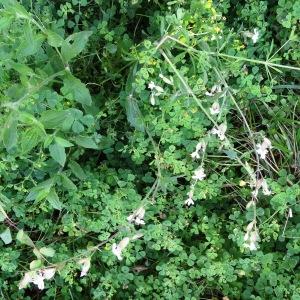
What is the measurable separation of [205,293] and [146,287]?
0.28 metres

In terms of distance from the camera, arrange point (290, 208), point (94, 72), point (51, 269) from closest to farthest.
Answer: point (51, 269), point (290, 208), point (94, 72)

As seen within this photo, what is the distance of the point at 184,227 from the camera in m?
2.46

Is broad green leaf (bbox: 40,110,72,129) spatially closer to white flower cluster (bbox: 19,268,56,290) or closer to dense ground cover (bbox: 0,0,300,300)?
dense ground cover (bbox: 0,0,300,300)

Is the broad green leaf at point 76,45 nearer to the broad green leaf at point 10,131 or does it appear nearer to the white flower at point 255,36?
the broad green leaf at point 10,131

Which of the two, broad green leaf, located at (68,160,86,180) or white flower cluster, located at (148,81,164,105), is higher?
white flower cluster, located at (148,81,164,105)

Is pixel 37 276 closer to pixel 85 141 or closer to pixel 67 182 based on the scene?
pixel 67 182

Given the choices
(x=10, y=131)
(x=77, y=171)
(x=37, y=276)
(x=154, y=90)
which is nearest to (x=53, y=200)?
(x=77, y=171)

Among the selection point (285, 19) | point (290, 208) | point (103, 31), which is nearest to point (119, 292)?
point (290, 208)

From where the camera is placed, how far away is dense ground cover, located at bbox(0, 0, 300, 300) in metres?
2.13

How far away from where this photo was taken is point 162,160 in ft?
7.25

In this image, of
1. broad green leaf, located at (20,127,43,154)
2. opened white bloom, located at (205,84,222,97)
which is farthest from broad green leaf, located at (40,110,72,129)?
opened white bloom, located at (205,84,222,97)

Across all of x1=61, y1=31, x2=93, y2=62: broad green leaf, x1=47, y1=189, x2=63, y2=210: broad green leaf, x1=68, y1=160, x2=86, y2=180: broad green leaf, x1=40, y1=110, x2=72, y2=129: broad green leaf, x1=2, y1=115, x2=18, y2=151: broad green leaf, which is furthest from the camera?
x1=68, y1=160, x2=86, y2=180: broad green leaf

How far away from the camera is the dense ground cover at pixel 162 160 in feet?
6.98

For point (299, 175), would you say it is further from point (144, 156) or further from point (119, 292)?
point (119, 292)
